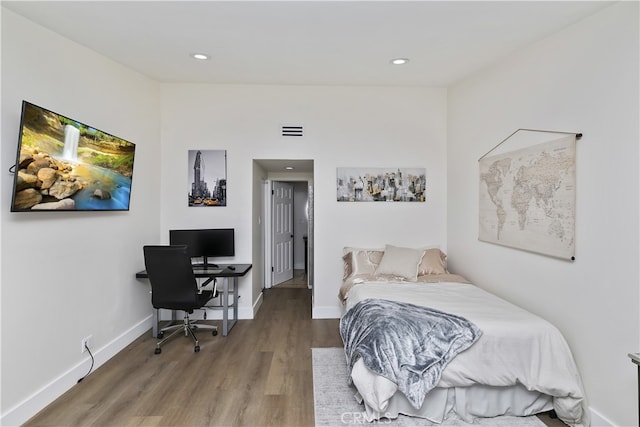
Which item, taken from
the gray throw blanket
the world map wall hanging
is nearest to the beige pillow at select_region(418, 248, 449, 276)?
the world map wall hanging

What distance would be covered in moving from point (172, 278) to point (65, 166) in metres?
1.31

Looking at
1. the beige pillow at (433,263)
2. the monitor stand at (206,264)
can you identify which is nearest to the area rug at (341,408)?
the beige pillow at (433,263)

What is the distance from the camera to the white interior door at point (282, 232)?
539 centimetres

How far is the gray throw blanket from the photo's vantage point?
1.93 metres

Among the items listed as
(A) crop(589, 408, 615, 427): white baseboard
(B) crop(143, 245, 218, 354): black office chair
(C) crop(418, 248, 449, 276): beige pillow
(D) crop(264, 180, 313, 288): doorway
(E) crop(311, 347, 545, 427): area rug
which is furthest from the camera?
(D) crop(264, 180, 313, 288): doorway

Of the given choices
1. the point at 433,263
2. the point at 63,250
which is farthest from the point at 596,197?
the point at 63,250

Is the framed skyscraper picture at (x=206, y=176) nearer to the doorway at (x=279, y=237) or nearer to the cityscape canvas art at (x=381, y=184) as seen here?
the doorway at (x=279, y=237)

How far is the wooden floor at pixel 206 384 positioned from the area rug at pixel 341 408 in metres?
0.07

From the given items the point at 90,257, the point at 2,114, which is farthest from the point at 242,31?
the point at 90,257

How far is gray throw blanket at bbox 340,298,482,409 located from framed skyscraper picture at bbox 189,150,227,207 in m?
2.59

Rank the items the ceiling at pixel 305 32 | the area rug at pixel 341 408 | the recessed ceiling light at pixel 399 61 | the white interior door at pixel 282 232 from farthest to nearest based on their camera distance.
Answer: the white interior door at pixel 282 232 → the recessed ceiling light at pixel 399 61 → the ceiling at pixel 305 32 → the area rug at pixel 341 408

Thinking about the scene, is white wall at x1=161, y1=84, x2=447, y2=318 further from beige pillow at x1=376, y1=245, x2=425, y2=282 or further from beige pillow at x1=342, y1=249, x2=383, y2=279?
beige pillow at x1=376, y1=245, x2=425, y2=282

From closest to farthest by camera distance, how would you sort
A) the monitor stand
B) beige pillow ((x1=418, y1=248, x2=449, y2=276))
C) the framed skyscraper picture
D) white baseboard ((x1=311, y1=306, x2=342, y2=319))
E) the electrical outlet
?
1. the electrical outlet
2. beige pillow ((x1=418, y1=248, x2=449, y2=276))
3. the monitor stand
4. the framed skyscraper picture
5. white baseboard ((x1=311, y1=306, x2=342, y2=319))

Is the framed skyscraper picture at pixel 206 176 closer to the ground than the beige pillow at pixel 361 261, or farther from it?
farther from it
